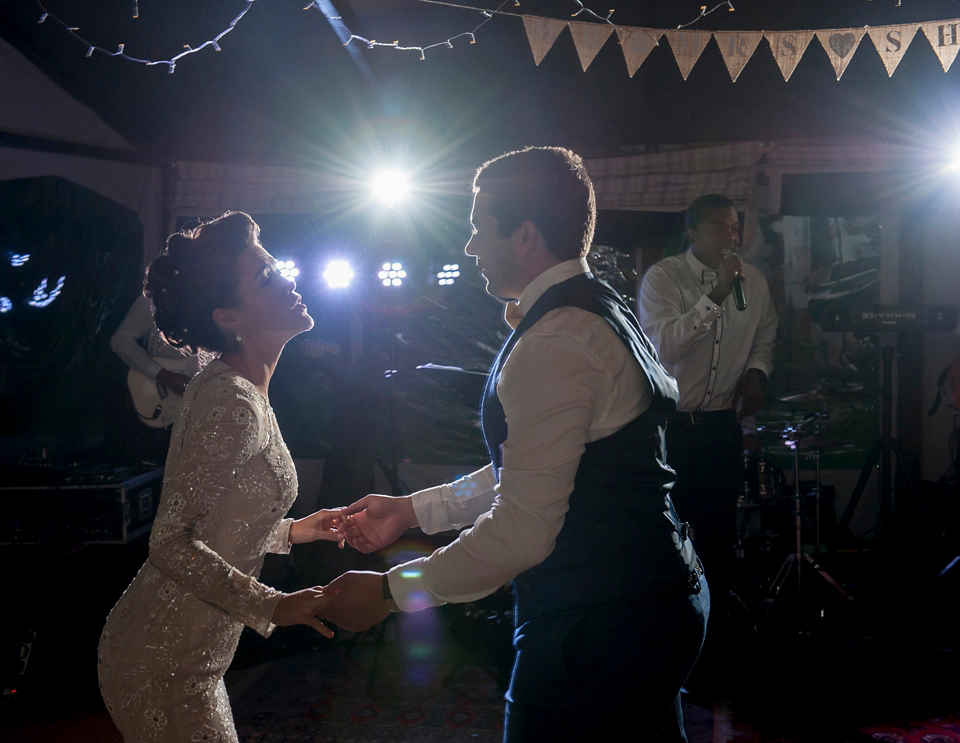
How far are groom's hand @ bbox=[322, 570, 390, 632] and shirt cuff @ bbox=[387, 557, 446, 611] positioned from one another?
0.11ft

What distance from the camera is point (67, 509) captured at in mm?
3875

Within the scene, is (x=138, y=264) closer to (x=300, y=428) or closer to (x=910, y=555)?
(x=300, y=428)

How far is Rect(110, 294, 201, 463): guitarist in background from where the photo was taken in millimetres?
4848

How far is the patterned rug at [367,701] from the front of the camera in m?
3.17

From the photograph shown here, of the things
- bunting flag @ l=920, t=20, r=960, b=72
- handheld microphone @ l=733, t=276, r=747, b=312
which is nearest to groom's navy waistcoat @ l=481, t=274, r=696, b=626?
handheld microphone @ l=733, t=276, r=747, b=312

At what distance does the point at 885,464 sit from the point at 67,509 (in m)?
5.17

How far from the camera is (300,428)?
21.4ft

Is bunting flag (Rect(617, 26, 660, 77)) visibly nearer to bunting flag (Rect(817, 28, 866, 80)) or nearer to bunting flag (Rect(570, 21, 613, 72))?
bunting flag (Rect(570, 21, 613, 72))

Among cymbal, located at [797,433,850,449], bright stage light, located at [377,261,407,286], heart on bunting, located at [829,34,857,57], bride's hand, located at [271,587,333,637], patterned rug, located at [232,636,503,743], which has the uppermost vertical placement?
heart on bunting, located at [829,34,857,57]

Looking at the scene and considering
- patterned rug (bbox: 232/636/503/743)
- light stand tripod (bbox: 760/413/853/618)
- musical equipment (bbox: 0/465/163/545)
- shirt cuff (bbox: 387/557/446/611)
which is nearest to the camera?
shirt cuff (bbox: 387/557/446/611)

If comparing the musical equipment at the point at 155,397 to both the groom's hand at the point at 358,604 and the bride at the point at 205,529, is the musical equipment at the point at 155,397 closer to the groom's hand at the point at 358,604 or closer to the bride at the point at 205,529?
the bride at the point at 205,529

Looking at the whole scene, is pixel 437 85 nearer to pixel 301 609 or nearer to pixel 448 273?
pixel 448 273

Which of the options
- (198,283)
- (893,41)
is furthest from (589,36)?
(198,283)

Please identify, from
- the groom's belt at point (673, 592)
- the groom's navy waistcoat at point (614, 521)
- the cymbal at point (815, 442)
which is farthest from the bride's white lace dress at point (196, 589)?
the cymbal at point (815, 442)
